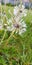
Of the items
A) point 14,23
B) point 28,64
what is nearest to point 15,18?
point 14,23

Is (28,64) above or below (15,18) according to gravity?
below

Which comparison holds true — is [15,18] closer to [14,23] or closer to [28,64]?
[14,23]
